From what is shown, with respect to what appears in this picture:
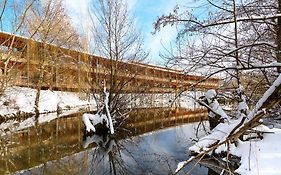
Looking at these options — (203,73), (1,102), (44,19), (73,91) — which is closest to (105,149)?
(203,73)

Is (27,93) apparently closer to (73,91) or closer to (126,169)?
→ (73,91)

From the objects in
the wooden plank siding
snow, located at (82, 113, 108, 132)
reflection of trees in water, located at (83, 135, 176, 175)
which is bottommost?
reflection of trees in water, located at (83, 135, 176, 175)

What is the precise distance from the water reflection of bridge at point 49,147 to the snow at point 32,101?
136 inches

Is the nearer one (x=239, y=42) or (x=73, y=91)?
(x=239, y=42)

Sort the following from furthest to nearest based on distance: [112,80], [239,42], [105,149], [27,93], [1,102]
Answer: [27,93]
[1,102]
[112,80]
[105,149]
[239,42]

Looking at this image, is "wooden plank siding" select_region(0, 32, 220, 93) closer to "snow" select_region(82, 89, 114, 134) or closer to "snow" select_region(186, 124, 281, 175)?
"snow" select_region(82, 89, 114, 134)

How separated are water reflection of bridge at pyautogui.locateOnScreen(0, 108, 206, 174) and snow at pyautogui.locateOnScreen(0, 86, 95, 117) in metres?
3.46

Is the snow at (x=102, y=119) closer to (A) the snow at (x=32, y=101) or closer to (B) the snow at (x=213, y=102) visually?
(B) the snow at (x=213, y=102)

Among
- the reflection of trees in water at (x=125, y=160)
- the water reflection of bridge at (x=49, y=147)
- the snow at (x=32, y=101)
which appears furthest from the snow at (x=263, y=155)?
the snow at (x=32, y=101)

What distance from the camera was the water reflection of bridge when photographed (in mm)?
8305

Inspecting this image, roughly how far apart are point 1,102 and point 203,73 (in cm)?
1607

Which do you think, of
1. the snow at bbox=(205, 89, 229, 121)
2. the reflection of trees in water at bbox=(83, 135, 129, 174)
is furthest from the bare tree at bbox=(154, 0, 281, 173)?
the reflection of trees in water at bbox=(83, 135, 129, 174)

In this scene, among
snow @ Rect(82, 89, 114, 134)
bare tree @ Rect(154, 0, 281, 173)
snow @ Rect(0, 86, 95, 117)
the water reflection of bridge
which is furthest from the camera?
snow @ Rect(0, 86, 95, 117)

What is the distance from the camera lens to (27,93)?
2089 centimetres
